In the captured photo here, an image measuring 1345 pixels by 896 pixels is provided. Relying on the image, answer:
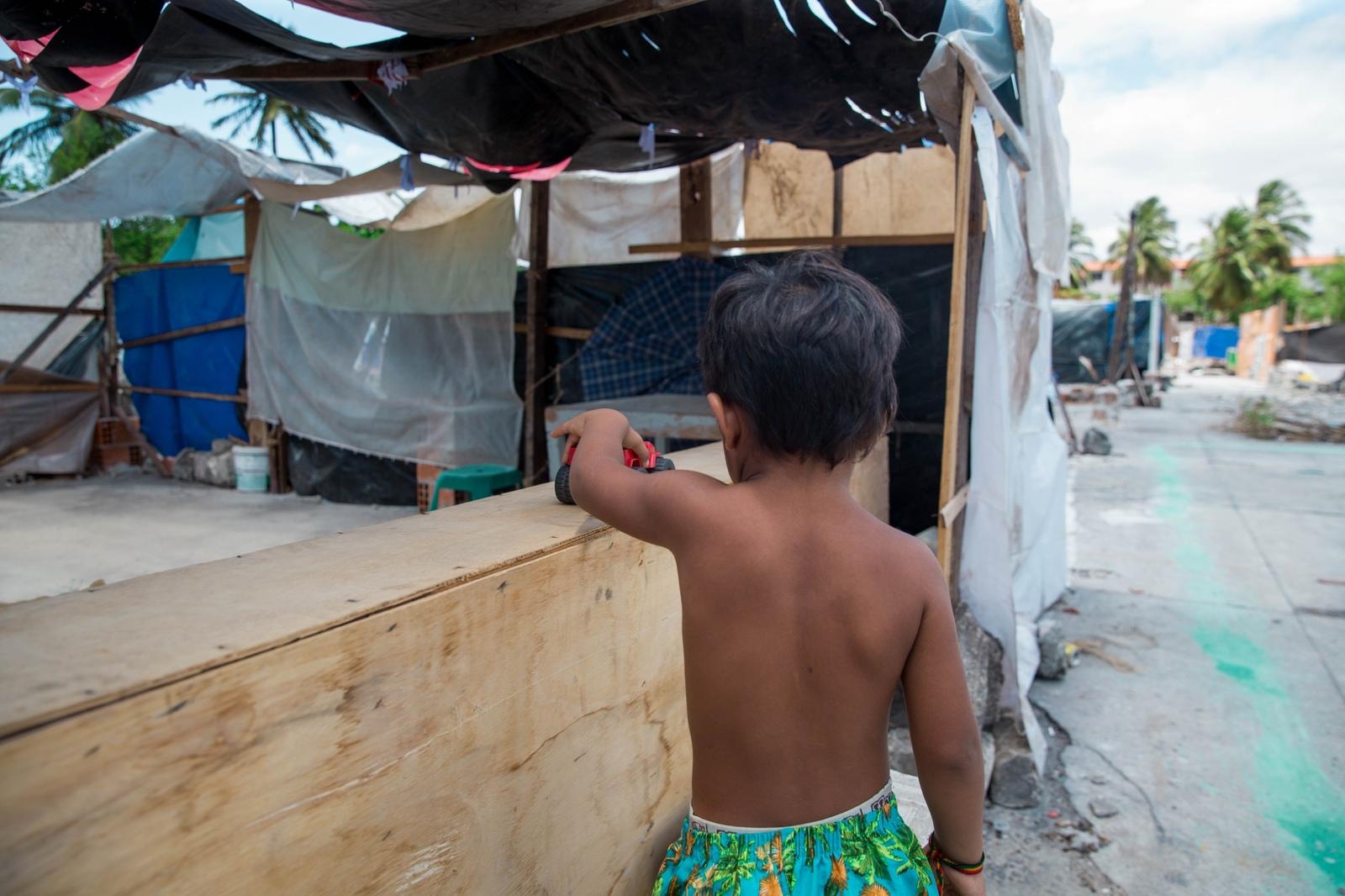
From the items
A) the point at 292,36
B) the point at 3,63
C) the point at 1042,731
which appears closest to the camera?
the point at 292,36

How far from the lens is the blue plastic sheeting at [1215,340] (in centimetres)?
4203

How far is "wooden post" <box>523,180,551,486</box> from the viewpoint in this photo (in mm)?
6398

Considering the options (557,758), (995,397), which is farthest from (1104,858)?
(557,758)

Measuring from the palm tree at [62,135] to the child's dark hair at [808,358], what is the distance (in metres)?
21.8

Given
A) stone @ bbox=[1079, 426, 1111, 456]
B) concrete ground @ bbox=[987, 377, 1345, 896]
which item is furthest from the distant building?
concrete ground @ bbox=[987, 377, 1345, 896]

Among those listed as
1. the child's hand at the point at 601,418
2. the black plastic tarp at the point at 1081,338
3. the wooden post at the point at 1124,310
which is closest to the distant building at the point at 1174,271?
the black plastic tarp at the point at 1081,338

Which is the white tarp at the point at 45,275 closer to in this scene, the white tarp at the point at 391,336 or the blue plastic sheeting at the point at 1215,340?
the white tarp at the point at 391,336

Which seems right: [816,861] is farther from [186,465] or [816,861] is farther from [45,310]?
[45,310]

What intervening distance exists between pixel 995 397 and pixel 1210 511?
558 cm

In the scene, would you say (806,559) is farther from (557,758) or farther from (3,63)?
(3,63)

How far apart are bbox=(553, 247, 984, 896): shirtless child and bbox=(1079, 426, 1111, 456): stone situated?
36.4ft

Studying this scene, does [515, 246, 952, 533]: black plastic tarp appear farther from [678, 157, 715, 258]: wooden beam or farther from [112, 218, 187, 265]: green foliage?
[112, 218, 187, 265]: green foliage

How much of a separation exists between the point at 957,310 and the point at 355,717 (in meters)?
2.52

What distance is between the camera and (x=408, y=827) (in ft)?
3.47
